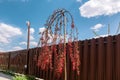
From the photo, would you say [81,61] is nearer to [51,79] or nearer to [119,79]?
[119,79]

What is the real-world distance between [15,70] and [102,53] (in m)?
11.3

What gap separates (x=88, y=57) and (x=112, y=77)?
4.46 ft

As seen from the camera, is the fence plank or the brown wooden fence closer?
the brown wooden fence

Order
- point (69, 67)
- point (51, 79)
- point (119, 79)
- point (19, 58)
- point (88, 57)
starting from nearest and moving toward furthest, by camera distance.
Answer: point (119, 79) < point (88, 57) < point (69, 67) < point (51, 79) < point (19, 58)

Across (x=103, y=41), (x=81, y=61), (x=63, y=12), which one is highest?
(x=63, y=12)

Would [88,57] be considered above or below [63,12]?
below

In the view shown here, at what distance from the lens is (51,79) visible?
447 inches

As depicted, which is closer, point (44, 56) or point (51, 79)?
point (44, 56)

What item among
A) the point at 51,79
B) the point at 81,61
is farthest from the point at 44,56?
the point at 51,79

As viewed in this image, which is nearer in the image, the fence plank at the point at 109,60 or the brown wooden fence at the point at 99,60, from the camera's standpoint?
the brown wooden fence at the point at 99,60

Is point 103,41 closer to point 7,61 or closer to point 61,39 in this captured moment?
point 61,39

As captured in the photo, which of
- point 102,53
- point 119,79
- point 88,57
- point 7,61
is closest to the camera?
point 119,79

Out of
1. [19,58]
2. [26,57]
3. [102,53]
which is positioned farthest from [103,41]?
[19,58]

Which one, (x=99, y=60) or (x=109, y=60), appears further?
(x=99, y=60)
